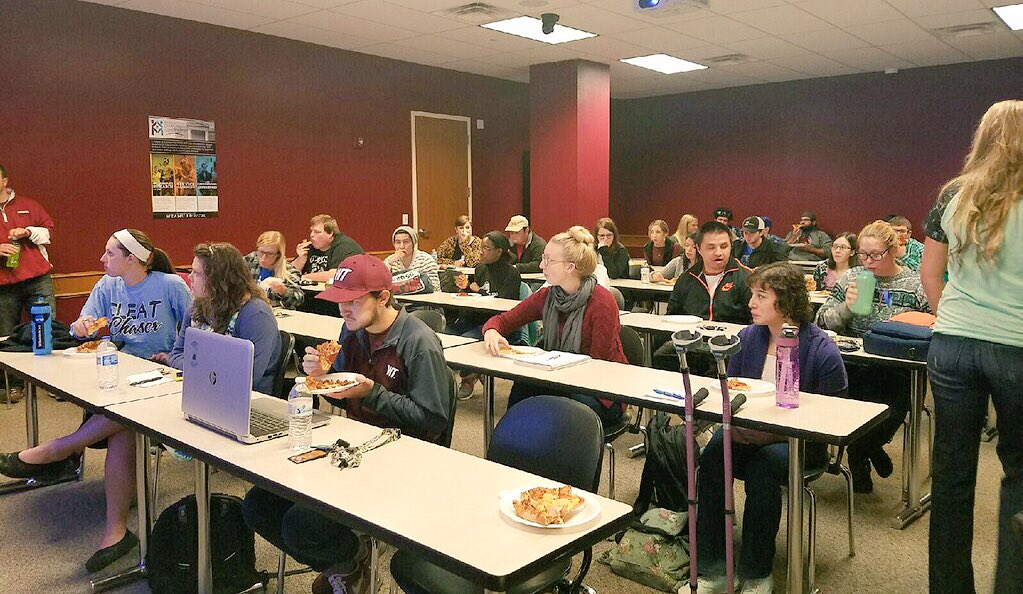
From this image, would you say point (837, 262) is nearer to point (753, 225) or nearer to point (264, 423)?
point (753, 225)

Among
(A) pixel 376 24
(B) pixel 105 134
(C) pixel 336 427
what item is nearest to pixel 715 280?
(C) pixel 336 427

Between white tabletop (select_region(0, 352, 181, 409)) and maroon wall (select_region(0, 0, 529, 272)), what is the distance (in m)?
3.36

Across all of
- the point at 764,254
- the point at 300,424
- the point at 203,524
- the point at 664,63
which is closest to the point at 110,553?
the point at 203,524

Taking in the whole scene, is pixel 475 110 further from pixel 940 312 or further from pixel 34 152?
pixel 940 312

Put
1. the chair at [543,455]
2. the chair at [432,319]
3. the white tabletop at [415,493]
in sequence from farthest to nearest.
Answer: the chair at [432,319], the chair at [543,455], the white tabletop at [415,493]

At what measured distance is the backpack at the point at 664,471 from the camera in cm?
308

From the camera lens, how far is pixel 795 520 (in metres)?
2.53

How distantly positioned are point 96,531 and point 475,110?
7539 mm

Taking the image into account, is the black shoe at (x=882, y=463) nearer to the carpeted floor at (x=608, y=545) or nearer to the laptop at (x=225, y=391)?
the carpeted floor at (x=608, y=545)

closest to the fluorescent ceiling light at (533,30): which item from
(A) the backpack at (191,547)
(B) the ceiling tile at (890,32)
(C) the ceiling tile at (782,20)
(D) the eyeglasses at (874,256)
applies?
(C) the ceiling tile at (782,20)

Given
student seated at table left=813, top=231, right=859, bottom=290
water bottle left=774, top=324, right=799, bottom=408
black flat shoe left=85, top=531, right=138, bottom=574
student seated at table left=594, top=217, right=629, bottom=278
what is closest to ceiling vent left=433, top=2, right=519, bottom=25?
student seated at table left=594, top=217, right=629, bottom=278

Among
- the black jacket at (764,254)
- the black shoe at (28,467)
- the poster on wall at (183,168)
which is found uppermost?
the poster on wall at (183,168)

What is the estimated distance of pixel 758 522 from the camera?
8.96ft

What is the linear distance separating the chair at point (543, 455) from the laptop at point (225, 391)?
1.95 ft
